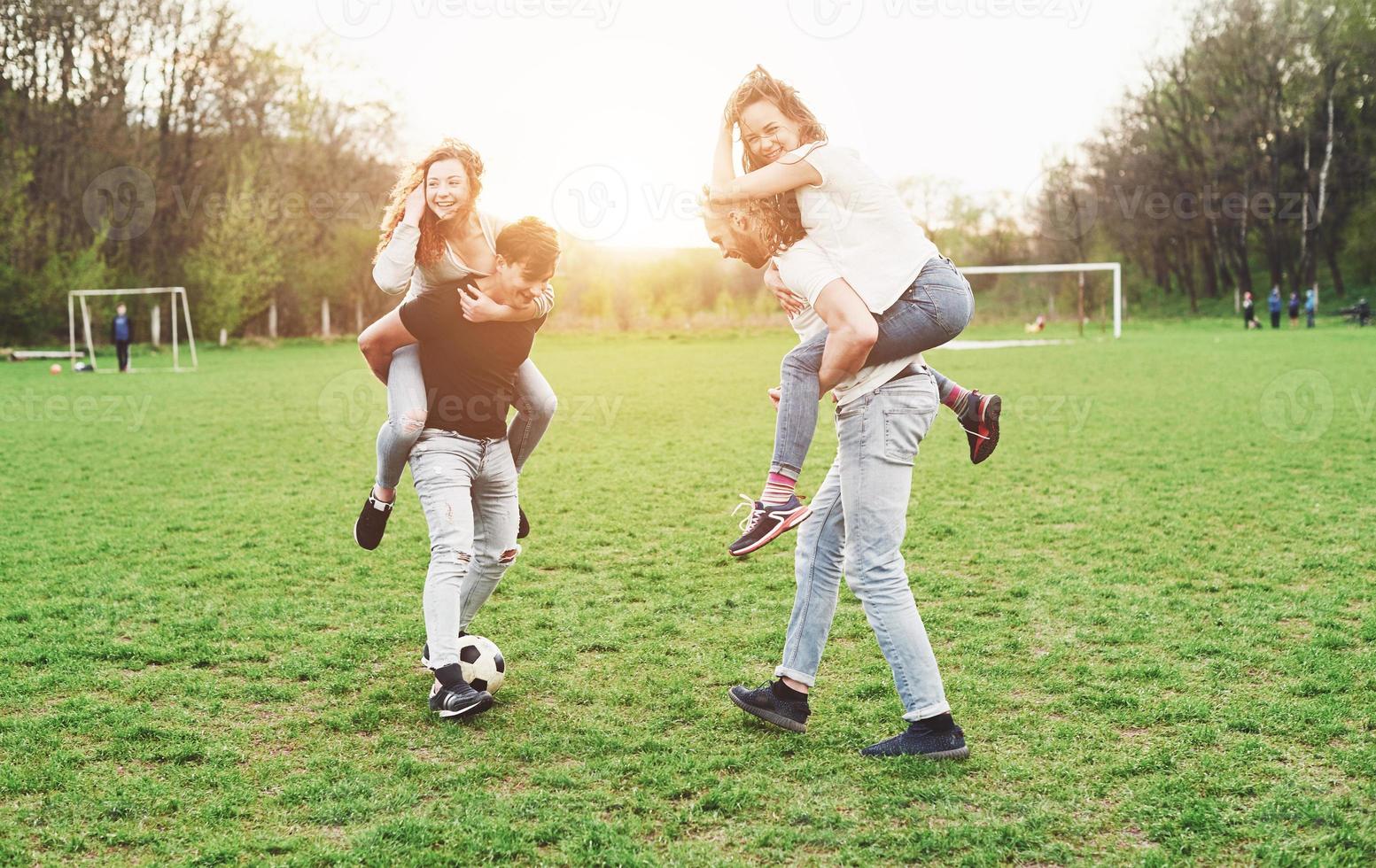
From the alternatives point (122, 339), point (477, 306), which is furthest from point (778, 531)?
point (122, 339)

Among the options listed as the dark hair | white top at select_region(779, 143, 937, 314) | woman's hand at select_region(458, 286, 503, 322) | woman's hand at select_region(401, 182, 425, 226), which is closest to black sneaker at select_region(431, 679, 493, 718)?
woman's hand at select_region(458, 286, 503, 322)

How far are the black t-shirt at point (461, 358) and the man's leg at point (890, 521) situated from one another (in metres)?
1.43

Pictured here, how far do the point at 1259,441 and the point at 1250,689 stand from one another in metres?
8.16

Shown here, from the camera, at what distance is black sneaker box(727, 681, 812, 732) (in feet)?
13.3

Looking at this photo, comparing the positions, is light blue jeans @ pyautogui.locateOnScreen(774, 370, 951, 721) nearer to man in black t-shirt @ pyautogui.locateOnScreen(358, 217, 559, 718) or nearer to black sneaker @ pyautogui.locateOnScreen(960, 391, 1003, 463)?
black sneaker @ pyautogui.locateOnScreen(960, 391, 1003, 463)

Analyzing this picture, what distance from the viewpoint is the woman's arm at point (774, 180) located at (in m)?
3.42

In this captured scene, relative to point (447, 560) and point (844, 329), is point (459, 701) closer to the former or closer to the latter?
point (447, 560)

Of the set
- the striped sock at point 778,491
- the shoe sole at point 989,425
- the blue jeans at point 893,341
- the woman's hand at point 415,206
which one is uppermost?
the woman's hand at point 415,206

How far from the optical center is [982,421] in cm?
396

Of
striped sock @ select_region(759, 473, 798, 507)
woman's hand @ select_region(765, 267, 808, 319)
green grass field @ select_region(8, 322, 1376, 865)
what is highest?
woman's hand @ select_region(765, 267, 808, 319)

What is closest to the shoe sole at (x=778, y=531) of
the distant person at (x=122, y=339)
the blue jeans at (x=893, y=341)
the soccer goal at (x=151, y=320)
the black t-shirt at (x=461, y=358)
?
the blue jeans at (x=893, y=341)

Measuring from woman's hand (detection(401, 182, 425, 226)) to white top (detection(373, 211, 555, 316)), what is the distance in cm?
3

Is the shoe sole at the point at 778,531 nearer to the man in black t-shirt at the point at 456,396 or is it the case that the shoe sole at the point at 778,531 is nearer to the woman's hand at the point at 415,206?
the man in black t-shirt at the point at 456,396

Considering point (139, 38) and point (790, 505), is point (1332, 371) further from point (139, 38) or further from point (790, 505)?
point (139, 38)
